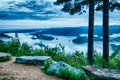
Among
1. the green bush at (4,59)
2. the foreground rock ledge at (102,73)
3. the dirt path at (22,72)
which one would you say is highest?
the green bush at (4,59)

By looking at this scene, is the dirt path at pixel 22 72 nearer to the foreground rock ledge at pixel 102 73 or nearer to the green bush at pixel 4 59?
the green bush at pixel 4 59

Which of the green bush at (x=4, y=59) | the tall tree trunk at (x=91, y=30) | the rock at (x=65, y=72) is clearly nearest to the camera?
the rock at (x=65, y=72)

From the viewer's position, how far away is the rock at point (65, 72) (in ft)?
33.8

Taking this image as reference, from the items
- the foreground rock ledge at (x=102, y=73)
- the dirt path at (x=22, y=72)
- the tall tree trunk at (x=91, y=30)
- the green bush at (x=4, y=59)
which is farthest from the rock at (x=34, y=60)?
the tall tree trunk at (x=91, y=30)

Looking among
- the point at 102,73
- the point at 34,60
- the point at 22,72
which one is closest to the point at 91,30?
the point at 34,60

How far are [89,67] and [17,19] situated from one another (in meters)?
40.5

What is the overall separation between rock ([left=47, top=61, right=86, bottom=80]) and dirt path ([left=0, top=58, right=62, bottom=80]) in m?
0.23

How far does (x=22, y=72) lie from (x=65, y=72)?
4.89ft

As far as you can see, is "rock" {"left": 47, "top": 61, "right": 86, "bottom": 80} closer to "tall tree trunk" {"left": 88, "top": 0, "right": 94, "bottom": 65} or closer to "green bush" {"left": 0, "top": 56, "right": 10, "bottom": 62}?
"green bush" {"left": 0, "top": 56, "right": 10, "bottom": 62}

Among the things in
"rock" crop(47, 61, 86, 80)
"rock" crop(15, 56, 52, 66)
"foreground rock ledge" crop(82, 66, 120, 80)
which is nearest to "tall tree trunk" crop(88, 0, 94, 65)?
"rock" crop(15, 56, 52, 66)

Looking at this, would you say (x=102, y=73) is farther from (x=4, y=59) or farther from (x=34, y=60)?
(x=4, y=59)

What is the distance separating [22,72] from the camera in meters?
11.0

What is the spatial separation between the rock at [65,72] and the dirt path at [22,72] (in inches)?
9.0

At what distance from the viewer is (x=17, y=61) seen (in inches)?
494
